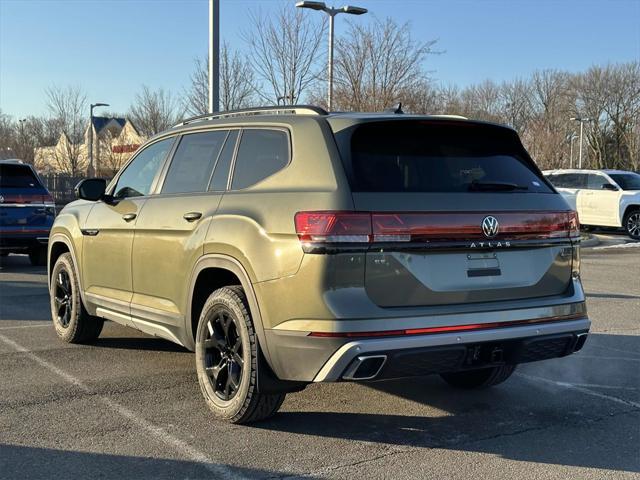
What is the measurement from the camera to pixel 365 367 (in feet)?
11.6

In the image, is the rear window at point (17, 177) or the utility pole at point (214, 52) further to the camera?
the utility pole at point (214, 52)

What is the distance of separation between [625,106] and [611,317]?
52150 millimetres

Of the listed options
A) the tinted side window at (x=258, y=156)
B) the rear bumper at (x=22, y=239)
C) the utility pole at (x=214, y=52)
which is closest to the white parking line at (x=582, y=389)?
the tinted side window at (x=258, y=156)

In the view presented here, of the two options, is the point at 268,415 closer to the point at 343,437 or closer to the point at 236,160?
the point at 343,437

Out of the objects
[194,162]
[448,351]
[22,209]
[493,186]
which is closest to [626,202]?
[22,209]

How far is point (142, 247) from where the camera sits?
200 inches

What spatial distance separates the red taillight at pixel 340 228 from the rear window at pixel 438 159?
0.62 feet

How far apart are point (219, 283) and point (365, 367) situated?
1.40 meters

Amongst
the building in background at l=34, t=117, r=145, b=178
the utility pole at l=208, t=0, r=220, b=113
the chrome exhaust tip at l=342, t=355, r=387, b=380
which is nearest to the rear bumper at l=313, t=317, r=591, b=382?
the chrome exhaust tip at l=342, t=355, r=387, b=380

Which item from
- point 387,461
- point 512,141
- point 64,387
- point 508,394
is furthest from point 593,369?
point 64,387

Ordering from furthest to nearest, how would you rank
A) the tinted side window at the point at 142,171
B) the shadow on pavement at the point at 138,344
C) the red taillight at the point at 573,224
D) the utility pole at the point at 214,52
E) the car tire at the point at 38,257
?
1. the car tire at the point at 38,257
2. the utility pole at the point at 214,52
3. the shadow on pavement at the point at 138,344
4. the tinted side window at the point at 142,171
5. the red taillight at the point at 573,224

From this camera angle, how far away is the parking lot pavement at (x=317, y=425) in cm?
367

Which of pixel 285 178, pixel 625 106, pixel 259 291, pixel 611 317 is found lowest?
pixel 611 317

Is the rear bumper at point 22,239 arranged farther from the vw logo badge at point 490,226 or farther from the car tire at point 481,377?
the vw logo badge at point 490,226
